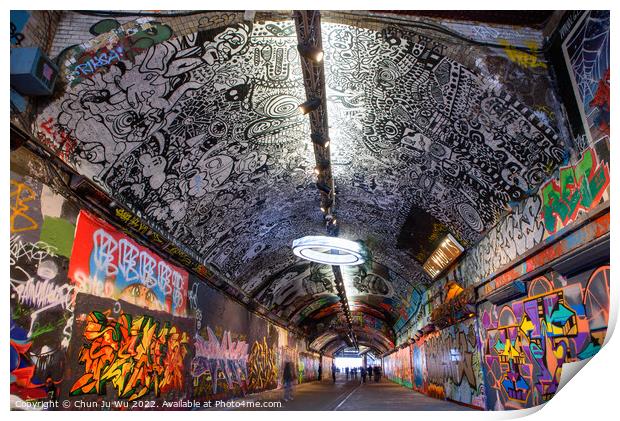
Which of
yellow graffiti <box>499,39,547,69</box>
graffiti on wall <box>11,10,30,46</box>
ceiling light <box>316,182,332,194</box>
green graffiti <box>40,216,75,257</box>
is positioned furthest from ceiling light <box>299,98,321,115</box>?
graffiti on wall <box>11,10,30,46</box>

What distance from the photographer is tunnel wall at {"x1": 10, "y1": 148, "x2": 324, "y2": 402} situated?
659 centimetres

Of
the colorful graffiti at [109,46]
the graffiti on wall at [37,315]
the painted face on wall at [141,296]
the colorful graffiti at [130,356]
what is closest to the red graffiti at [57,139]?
the colorful graffiti at [109,46]

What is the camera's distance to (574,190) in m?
7.45

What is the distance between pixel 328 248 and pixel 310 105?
728 centimetres

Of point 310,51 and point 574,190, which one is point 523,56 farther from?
point 310,51

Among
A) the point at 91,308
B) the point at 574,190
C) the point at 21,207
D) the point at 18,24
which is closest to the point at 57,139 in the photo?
the point at 21,207

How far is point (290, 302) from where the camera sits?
27703 millimetres

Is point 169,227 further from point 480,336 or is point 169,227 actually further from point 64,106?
point 480,336

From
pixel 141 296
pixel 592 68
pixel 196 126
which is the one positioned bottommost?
pixel 141 296

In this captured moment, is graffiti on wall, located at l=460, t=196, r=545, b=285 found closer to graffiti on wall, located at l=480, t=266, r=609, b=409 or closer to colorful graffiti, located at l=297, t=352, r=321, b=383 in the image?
graffiti on wall, located at l=480, t=266, r=609, b=409

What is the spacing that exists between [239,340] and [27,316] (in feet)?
43.6

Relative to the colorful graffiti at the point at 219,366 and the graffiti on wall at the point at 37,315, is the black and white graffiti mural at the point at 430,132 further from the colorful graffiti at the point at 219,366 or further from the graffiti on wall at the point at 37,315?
the colorful graffiti at the point at 219,366

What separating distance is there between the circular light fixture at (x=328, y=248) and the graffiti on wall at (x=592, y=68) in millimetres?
8746

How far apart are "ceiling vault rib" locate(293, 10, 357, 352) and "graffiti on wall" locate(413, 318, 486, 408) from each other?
5.91 meters
